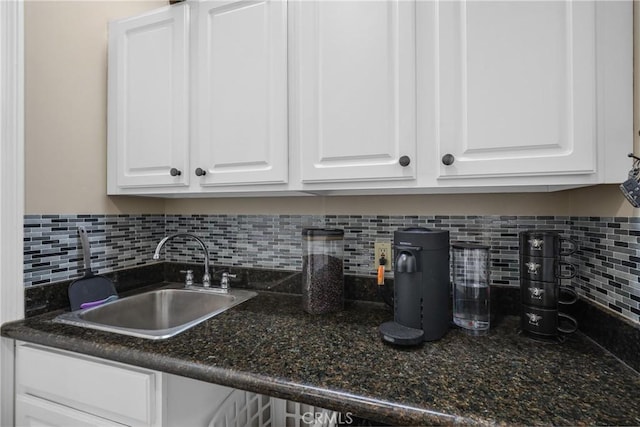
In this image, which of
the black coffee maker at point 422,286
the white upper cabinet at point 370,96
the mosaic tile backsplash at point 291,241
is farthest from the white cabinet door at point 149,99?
the black coffee maker at point 422,286

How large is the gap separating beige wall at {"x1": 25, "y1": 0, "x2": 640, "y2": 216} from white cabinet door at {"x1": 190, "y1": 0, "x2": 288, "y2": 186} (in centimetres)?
36

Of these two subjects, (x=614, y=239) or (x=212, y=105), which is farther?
(x=212, y=105)

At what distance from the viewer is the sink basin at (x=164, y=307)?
4.26 ft

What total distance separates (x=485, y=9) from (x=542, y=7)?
5.5 inches

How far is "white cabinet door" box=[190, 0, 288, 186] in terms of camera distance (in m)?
1.10

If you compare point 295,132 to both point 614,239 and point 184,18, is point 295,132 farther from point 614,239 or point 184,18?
point 614,239

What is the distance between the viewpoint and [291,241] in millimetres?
1452

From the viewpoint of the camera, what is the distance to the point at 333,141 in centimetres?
104

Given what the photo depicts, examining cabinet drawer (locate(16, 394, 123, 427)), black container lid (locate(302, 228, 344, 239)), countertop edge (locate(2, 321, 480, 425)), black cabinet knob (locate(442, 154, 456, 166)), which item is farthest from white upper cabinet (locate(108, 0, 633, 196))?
cabinet drawer (locate(16, 394, 123, 427))

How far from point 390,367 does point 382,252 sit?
1.90ft

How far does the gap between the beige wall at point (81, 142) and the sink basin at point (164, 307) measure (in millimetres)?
427

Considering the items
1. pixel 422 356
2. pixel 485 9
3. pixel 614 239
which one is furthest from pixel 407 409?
pixel 485 9

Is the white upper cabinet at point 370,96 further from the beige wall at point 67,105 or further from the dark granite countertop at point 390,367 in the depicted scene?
the dark granite countertop at point 390,367

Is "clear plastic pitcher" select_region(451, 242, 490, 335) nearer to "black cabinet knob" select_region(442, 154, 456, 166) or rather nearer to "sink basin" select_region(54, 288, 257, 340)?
"black cabinet knob" select_region(442, 154, 456, 166)
